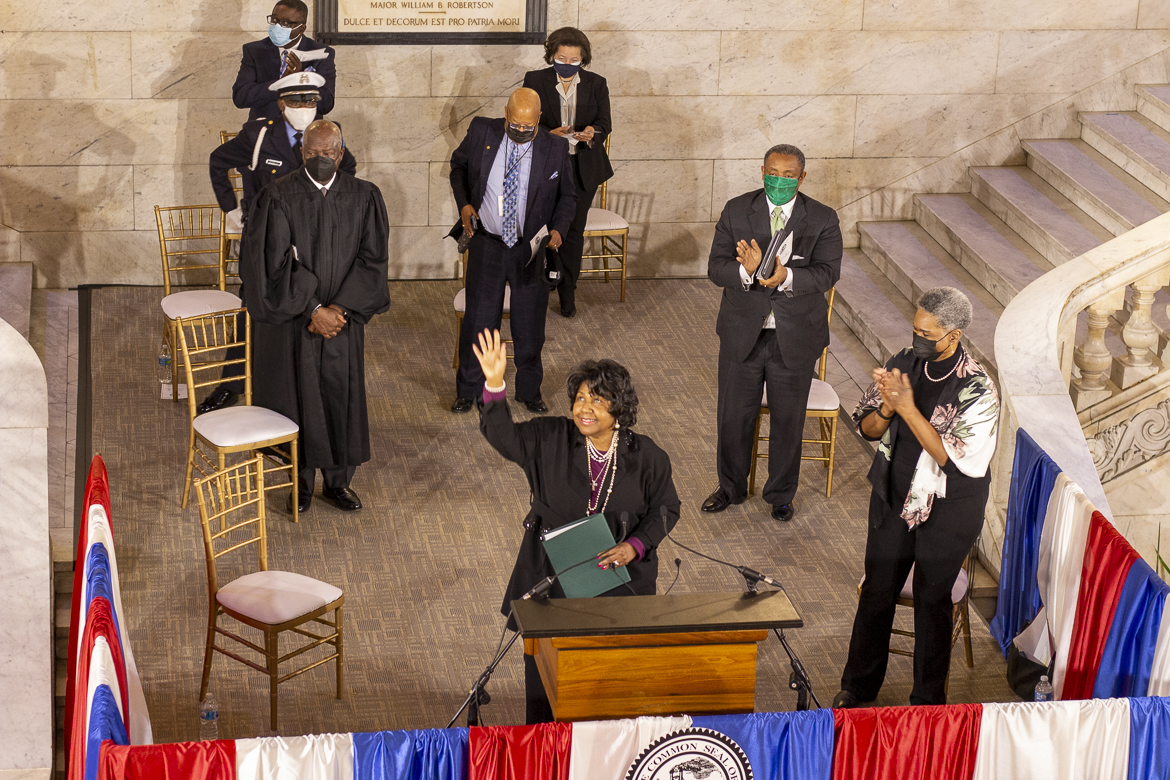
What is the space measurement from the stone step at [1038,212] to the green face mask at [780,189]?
275 cm

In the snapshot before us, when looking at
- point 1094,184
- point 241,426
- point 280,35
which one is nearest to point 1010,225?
point 1094,184

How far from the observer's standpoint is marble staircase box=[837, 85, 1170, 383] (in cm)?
870

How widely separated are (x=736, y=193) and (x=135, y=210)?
412cm

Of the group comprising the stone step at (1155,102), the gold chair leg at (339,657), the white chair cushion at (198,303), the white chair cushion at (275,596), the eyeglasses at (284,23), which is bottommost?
the gold chair leg at (339,657)

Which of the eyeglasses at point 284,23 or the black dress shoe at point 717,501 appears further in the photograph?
the eyeglasses at point 284,23

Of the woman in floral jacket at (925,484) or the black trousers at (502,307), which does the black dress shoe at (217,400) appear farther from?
the woman in floral jacket at (925,484)

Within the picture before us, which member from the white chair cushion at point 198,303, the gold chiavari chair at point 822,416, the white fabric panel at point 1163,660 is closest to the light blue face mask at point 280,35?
the white chair cushion at point 198,303

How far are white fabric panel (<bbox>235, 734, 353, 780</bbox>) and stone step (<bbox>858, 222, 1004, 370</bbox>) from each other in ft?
17.0

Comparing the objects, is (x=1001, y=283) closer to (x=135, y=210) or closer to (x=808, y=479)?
(x=808, y=479)

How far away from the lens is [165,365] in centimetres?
791

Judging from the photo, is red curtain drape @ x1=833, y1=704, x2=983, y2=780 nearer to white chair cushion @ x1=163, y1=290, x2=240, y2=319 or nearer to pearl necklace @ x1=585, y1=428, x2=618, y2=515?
pearl necklace @ x1=585, y1=428, x2=618, y2=515

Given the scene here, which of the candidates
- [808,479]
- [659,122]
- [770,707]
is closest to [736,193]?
[659,122]

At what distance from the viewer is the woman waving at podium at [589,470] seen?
14.7 feet

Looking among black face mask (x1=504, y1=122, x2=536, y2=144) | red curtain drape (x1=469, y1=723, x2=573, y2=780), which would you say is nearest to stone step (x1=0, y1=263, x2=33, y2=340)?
black face mask (x1=504, y1=122, x2=536, y2=144)
